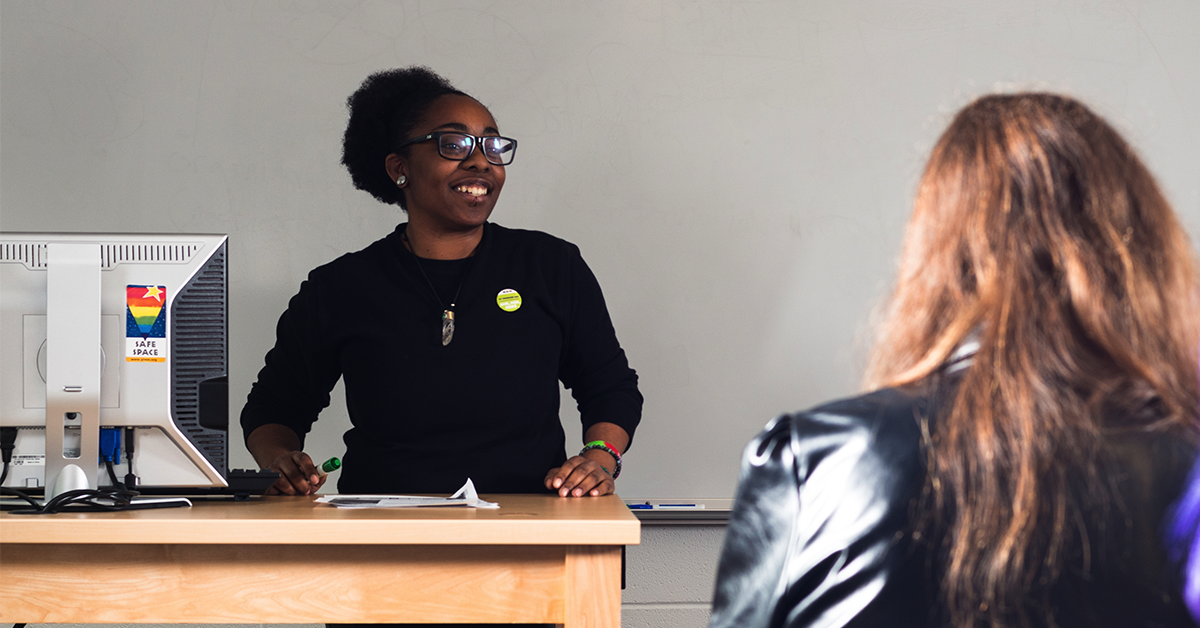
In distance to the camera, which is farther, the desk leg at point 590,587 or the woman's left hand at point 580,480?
the woman's left hand at point 580,480

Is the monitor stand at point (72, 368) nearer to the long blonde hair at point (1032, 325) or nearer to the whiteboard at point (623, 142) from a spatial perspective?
the whiteboard at point (623, 142)

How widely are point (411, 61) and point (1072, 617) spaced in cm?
221

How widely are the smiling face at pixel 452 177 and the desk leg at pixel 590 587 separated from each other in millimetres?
856

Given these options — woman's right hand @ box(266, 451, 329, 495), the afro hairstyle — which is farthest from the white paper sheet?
the afro hairstyle

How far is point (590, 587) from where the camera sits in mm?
1258

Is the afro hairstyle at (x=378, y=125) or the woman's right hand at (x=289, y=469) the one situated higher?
the afro hairstyle at (x=378, y=125)

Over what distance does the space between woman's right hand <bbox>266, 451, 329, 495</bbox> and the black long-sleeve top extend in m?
0.16

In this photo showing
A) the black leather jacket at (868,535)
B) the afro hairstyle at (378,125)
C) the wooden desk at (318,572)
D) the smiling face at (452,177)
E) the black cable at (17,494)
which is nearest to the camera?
the black leather jacket at (868,535)

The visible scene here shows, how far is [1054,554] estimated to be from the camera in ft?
2.07

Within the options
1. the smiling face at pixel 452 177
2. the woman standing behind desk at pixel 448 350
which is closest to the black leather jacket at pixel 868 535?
the woman standing behind desk at pixel 448 350

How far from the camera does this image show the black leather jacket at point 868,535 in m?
0.62

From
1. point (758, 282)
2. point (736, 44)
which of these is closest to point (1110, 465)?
point (758, 282)

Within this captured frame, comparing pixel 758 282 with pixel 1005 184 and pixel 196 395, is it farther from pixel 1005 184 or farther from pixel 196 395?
pixel 1005 184

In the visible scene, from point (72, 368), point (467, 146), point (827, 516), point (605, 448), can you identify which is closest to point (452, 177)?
point (467, 146)
